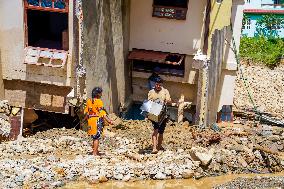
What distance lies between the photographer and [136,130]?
13305 mm

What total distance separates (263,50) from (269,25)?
292 cm

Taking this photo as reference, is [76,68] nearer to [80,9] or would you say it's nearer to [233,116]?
[80,9]

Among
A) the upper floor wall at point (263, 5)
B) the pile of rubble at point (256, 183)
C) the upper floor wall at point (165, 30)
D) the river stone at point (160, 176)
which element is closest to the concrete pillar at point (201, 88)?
the upper floor wall at point (165, 30)

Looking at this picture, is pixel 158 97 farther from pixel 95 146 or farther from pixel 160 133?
pixel 95 146

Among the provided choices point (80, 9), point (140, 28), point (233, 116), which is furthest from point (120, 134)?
point (233, 116)

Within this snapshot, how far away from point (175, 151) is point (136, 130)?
7.28 feet

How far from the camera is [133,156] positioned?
10.7m

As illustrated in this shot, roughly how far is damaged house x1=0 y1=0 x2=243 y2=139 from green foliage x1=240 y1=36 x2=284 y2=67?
38.7 ft

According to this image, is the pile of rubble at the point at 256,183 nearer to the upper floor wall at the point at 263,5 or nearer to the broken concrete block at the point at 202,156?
the broken concrete block at the point at 202,156

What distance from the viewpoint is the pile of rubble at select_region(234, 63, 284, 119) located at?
2375 centimetres

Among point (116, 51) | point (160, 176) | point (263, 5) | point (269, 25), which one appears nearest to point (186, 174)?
point (160, 176)

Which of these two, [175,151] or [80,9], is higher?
[80,9]

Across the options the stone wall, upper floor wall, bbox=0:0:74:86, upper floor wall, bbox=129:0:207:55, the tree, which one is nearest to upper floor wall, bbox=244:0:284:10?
the tree

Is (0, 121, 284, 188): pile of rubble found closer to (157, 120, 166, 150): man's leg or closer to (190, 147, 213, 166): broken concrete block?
(190, 147, 213, 166): broken concrete block
